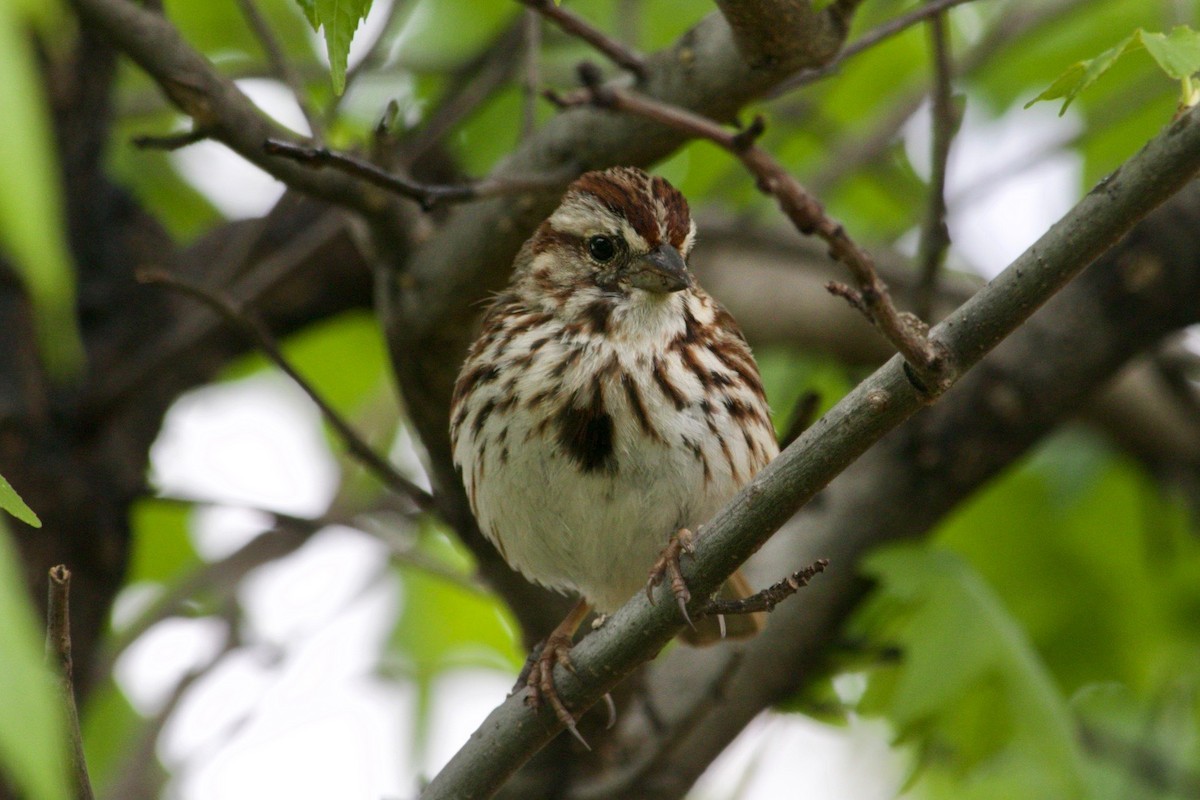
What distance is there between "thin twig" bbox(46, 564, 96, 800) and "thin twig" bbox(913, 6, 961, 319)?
279 cm

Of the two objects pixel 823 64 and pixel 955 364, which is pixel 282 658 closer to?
pixel 823 64

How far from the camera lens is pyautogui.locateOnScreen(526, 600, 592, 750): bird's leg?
11.0 feet

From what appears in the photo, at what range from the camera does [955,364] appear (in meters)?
2.67

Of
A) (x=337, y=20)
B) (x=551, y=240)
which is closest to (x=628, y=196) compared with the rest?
(x=551, y=240)

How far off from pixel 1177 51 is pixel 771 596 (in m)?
1.20

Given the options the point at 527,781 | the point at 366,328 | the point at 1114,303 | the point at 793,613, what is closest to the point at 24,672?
the point at 527,781

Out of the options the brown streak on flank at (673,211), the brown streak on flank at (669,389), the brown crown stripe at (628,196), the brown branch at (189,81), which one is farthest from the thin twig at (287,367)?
the brown streak on flank at (673,211)

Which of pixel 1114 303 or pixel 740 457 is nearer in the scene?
pixel 740 457

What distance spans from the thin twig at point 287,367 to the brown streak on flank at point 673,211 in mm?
1053

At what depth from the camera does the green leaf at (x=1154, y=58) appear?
2.46m

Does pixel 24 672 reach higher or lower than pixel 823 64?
lower

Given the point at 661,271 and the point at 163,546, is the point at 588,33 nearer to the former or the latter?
the point at 661,271

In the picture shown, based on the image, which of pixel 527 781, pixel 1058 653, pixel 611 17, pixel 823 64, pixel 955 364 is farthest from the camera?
pixel 611 17

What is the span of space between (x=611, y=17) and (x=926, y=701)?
3.24 m
